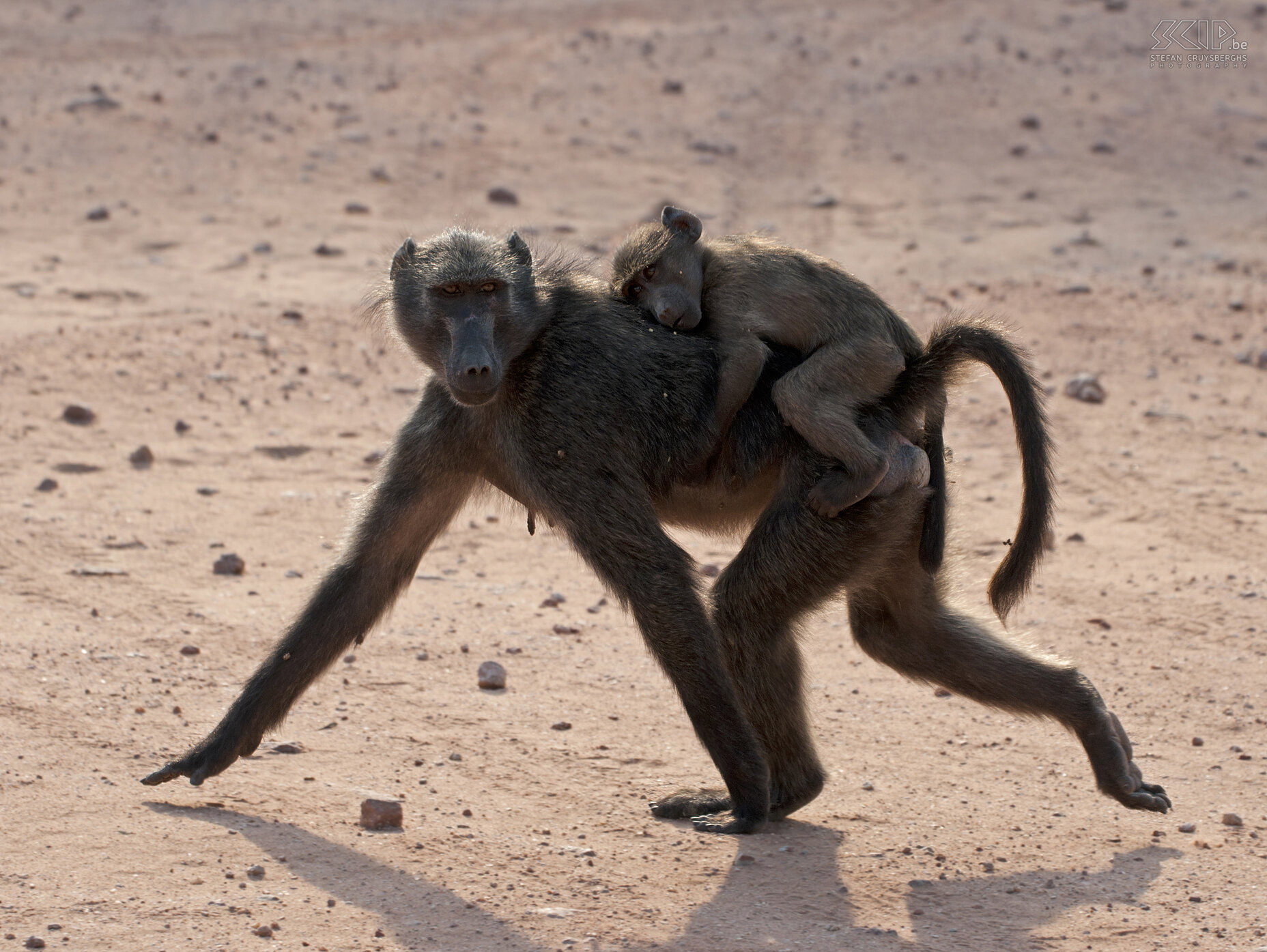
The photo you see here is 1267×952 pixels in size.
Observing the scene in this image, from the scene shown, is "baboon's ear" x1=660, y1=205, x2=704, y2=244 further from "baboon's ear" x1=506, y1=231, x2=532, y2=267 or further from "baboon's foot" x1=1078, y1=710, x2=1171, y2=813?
"baboon's foot" x1=1078, y1=710, x2=1171, y2=813

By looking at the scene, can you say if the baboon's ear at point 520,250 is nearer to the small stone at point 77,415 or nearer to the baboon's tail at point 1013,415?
the baboon's tail at point 1013,415

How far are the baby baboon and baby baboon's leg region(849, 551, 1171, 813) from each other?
1.24ft

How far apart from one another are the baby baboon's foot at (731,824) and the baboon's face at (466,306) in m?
1.23

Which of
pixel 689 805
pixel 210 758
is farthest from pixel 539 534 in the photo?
pixel 210 758

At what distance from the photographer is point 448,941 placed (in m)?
3.09

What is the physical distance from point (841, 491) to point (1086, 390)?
13.8 feet

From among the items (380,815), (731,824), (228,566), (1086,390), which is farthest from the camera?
(1086,390)

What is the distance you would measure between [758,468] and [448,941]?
4.83ft

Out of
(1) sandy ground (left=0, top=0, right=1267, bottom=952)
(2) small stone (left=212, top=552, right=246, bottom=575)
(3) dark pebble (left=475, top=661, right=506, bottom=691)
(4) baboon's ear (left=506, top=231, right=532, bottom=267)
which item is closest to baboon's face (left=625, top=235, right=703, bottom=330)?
(4) baboon's ear (left=506, top=231, right=532, bottom=267)

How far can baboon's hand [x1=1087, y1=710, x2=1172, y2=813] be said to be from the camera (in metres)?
3.79

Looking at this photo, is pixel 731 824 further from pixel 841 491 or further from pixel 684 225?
pixel 684 225

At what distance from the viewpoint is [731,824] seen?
375cm

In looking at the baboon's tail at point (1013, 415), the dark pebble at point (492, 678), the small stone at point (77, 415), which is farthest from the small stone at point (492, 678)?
the small stone at point (77, 415)

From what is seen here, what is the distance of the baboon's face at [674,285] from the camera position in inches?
159
